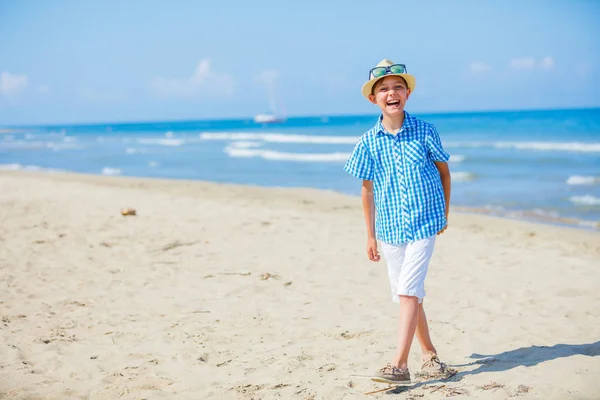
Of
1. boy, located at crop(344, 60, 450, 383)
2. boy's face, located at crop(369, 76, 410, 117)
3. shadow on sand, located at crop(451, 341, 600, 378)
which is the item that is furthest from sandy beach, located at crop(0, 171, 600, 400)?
boy's face, located at crop(369, 76, 410, 117)

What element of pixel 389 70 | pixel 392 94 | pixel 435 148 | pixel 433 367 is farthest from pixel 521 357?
pixel 389 70

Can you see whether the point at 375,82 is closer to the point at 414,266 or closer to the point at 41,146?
the point at 414,266

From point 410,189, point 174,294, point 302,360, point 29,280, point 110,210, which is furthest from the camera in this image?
point 110,210

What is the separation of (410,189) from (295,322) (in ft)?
6.40

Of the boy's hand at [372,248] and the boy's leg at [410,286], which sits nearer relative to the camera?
the boy's leg at [410,286]

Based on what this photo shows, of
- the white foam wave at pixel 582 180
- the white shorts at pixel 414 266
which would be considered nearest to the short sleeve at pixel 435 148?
the white shorts at pixel 414 266

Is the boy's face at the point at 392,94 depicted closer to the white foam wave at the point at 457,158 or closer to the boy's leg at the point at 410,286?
the boy's leg at the point at 410,286

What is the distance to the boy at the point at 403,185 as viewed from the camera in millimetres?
3176

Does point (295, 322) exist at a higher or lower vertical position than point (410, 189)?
lower

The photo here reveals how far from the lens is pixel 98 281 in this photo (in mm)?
5863

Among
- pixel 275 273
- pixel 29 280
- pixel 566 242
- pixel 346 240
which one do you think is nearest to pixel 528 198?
pixel 566 242

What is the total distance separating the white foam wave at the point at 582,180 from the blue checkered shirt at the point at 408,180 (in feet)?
44.8

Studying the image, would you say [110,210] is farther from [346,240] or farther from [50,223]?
[346,240]

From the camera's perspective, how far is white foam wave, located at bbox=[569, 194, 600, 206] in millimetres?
11953
